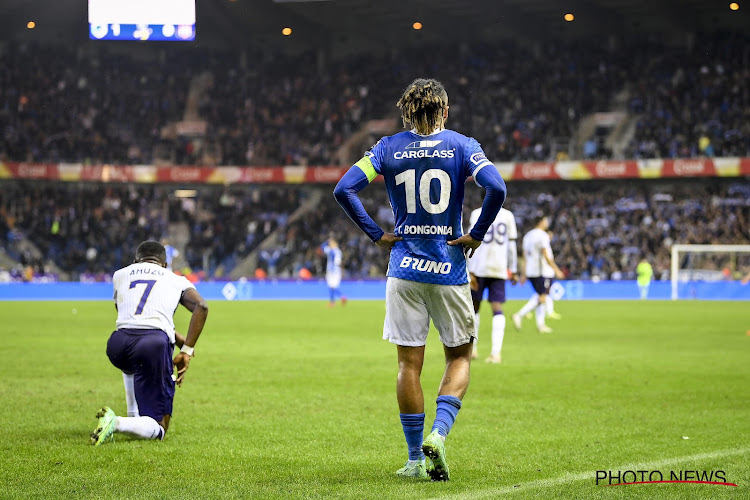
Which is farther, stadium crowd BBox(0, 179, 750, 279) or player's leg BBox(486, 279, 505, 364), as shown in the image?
stadium crowd BBox(0, 179, 750, 279)

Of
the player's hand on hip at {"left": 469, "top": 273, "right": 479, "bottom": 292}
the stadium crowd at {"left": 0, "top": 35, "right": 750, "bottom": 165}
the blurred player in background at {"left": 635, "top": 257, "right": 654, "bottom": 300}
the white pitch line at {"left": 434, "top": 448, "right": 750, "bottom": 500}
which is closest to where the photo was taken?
the white pitch line at {"left": 434, "top": 448, "right": 750, "bottom": 500}

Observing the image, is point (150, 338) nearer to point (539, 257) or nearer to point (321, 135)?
point (539, 257)

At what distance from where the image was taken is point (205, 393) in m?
9.93

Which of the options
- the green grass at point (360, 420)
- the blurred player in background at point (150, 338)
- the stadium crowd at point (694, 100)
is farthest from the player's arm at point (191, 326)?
the stadium crowd at point (694, 100)

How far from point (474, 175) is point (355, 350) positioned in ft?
32.3

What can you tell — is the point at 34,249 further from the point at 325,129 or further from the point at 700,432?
the point at 700,432

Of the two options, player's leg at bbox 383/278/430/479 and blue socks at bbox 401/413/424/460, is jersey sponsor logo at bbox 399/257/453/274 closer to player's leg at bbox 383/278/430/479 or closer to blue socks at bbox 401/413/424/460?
player's leg at bbox 383/278/430/479

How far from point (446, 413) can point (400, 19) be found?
138 ft

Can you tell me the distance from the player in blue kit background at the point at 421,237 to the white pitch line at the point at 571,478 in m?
0.50

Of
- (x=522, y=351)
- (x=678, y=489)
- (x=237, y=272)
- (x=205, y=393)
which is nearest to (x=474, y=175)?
(x=678, y=489)

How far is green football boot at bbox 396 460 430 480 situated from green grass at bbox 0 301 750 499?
0.12 metres

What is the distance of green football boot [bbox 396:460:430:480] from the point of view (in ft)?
18.4

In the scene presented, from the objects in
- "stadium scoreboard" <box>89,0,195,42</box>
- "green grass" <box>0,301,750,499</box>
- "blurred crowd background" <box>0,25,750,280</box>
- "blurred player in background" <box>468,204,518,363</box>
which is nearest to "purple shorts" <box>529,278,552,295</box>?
"green grass" <box>0,301,750,499</box>

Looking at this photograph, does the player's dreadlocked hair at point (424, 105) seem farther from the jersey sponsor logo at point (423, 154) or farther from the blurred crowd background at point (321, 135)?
the blurred crowd background at point (321, 135)
